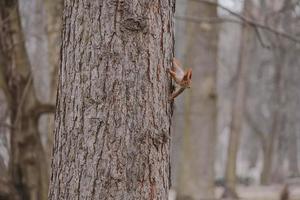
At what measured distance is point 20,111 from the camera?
26.5 ft

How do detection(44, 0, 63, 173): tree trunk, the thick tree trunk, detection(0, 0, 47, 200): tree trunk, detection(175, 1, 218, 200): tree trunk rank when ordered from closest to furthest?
the thick tree trunk
detection(0, 0, 47, 200): tree trunk
detection(44, 0, 63, 173): tree trunk
detection(175, 1, 218, 200): tree trunk

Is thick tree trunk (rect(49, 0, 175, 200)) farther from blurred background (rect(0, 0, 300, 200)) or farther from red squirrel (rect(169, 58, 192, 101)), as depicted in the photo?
blurred background (rect(0, 0, 300, 200))

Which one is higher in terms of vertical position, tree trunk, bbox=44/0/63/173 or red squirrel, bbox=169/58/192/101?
tree trunk, bbox=44/0/63/173

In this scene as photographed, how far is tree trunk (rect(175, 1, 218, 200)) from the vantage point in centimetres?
1386

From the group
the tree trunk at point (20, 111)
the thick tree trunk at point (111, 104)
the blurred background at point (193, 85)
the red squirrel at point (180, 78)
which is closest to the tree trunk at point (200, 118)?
the blurred background at point (193, 85)

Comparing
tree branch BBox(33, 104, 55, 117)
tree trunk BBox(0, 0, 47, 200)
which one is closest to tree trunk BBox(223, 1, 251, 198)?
tree trunk BBox(0, 0, 47, 200)

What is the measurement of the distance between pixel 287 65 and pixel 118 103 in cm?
2335

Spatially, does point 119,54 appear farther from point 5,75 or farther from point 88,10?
point 5,75

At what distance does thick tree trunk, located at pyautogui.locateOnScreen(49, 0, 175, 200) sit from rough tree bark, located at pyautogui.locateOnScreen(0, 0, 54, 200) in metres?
4.64

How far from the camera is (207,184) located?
1386 cm

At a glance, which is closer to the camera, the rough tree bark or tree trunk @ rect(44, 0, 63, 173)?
the rough tree bark

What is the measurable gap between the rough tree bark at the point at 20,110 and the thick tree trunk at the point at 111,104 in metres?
4.64

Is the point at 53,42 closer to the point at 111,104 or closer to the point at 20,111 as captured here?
the point at 20,111

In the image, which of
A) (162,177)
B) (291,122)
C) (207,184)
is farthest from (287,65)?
(162,177)
